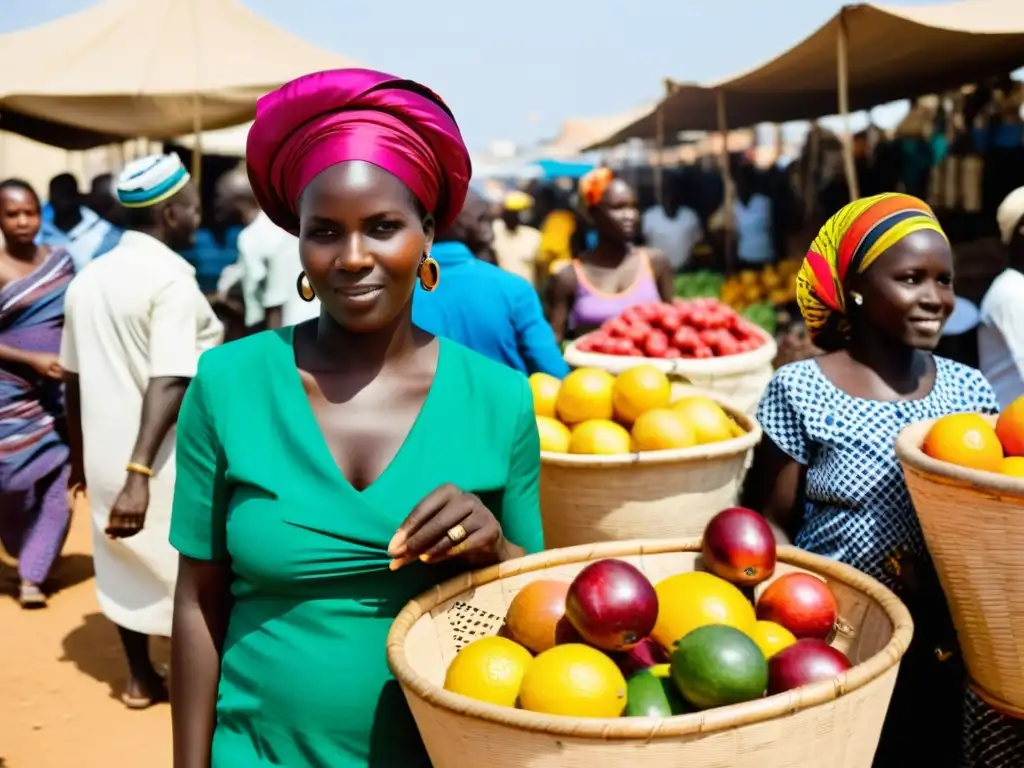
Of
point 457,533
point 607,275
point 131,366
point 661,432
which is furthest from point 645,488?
point 607,275

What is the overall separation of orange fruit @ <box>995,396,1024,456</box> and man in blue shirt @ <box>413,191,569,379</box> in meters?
1.78

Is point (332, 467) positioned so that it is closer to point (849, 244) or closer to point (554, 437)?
point (554, 437)

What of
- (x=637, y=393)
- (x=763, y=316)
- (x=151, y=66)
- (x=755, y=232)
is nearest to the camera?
(x=637, y=393)

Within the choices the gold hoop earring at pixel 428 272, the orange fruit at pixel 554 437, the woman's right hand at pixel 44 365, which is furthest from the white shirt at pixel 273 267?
the gold hoop earring at pixel 428 272

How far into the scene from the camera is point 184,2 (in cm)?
830

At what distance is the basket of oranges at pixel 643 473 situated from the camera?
2.55 metres

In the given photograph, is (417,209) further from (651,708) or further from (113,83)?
(113,83)

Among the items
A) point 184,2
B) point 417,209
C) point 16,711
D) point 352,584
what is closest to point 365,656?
point 352,584

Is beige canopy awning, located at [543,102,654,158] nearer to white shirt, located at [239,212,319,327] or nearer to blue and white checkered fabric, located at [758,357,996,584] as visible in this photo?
white shirt, located at [239,212,319,327]

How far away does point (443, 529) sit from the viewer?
145 centimetres

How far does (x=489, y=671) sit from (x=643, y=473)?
43.8 inches

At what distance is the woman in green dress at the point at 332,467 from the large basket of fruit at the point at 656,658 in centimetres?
13

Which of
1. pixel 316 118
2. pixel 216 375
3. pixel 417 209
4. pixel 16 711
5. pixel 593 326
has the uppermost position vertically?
pixel 316 118

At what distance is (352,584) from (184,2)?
796 cm
